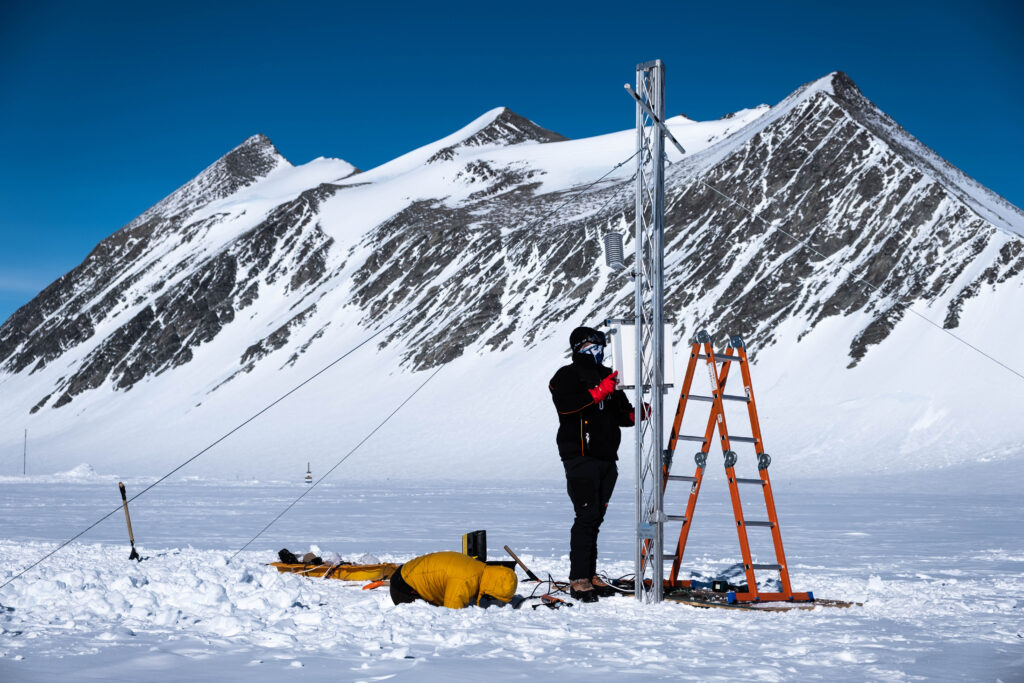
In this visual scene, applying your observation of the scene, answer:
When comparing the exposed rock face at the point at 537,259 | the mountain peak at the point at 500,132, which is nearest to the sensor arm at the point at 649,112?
the exposed rock face at the point at 537,259

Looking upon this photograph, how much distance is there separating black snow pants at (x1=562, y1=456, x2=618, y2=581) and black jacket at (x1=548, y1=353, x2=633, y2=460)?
0.34 feet

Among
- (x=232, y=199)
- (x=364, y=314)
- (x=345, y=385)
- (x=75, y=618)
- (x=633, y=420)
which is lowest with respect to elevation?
(x=75, y=618)

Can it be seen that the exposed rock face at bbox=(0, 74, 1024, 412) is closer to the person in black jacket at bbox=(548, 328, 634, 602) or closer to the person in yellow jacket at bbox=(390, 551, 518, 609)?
the person in black jacket at bbox=(548, 328, 634, 602)

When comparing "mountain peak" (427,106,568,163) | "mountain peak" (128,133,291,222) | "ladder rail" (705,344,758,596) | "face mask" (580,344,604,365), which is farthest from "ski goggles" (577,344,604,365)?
"mountain peak" (128,133,291,222)

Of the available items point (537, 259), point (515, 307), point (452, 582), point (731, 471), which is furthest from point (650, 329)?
point (537, 259)

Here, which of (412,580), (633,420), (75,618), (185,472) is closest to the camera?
(75,618)

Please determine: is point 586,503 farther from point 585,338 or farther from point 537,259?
point 537,259

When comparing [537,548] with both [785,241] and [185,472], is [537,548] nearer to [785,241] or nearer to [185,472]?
[185,472]

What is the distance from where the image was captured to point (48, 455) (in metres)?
74.8

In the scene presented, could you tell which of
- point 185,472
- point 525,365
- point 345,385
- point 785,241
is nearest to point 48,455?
point 345,385

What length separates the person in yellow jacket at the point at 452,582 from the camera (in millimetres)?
8547

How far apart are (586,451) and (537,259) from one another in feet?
216

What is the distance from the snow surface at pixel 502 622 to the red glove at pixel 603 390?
1987mm

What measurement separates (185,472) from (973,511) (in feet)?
136
